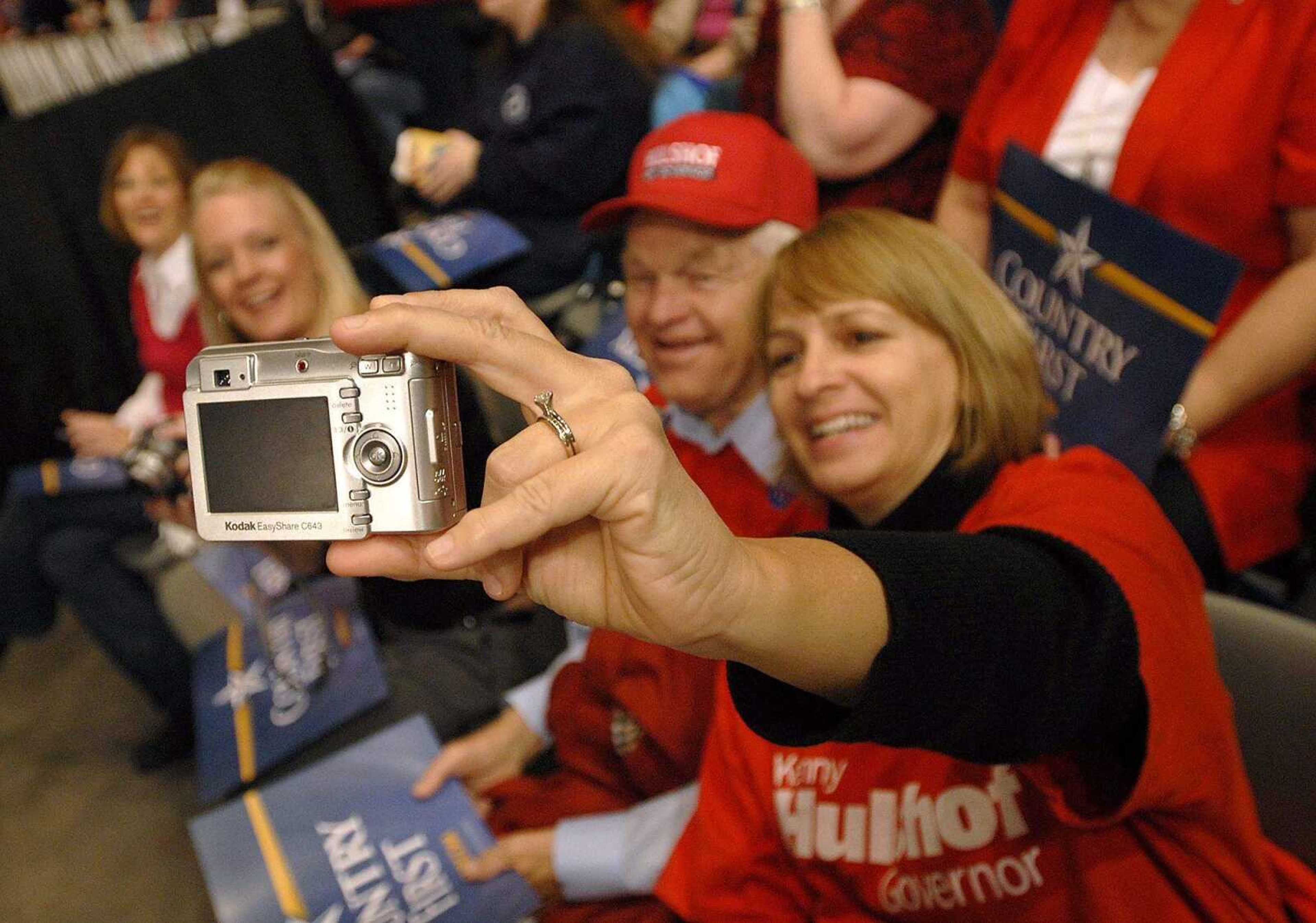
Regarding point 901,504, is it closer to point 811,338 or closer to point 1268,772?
point 811,338

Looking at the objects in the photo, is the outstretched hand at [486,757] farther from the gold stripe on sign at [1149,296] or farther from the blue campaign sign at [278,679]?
the gold stripe on sign at [1149,296]

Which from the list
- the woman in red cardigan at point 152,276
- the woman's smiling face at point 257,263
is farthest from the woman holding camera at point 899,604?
the woman in red cardigan at point 152,276

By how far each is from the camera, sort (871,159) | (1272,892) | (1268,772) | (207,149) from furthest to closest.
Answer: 1. (207,149)
2. (871,159)
3. (1268,772)
4. (1272,892)

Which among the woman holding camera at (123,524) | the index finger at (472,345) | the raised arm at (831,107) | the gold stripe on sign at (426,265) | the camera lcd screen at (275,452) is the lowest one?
the woman holding camera at (123,524)

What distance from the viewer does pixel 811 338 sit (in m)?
0.65

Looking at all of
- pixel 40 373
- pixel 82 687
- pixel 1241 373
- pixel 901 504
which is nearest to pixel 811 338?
pixel 901 504

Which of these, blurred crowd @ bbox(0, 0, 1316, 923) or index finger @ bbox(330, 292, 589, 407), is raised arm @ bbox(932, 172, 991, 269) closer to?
blurred crowd @ bbox(0, 0, 1316, 923)

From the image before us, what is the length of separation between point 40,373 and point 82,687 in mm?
826

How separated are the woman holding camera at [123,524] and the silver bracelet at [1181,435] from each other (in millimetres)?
1237

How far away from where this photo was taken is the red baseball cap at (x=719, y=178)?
0.82m

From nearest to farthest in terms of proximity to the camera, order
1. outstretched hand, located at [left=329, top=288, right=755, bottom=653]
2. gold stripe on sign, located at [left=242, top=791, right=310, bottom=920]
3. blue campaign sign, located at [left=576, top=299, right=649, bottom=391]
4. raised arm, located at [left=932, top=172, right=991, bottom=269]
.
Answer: outstretched hand, located at [left=329, top=288, right=755, bottom=653] → gold stripe on sign, located at [left=242, top=791, right=310, bottom=920] → blue campaign sign, located at [left=576, top=299, right=649, bottom=391] → raised arm, located at [left=932, top=172, right=991, bottom=269]

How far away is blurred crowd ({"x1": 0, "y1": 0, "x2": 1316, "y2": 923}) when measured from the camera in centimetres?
37

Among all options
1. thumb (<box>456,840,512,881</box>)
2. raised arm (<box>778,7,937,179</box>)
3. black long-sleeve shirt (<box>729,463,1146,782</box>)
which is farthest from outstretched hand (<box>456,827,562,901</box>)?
raised arm (<box>778,7,937,179</box>)

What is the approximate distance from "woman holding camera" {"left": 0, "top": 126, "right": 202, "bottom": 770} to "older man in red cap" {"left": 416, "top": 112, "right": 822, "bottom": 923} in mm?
667
